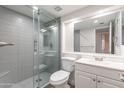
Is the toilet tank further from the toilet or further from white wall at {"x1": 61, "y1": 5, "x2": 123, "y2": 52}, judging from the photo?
white wall at {"x1": 61, "y1": 5, "x2": 123, "y2": 52}

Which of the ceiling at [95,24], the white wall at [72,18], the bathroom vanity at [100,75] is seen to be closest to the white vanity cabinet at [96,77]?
the bathroom vanity at [100,75]

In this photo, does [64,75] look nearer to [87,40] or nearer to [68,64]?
[68,64]

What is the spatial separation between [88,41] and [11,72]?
7.21 feet

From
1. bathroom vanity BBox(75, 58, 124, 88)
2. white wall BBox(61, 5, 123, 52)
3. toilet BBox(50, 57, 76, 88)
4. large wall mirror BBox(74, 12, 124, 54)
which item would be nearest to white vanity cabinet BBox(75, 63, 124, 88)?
bathroom vanity BBox(75, 58, 124, 88)

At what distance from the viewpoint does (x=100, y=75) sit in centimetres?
128

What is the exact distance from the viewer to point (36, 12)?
6.14ft

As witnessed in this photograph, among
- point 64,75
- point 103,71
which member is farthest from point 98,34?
point 64,75

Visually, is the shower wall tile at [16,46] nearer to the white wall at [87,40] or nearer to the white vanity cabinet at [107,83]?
the white wall at [87,40]

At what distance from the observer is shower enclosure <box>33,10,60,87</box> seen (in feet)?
6.52

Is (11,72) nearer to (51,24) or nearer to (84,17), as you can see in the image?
(51,24)

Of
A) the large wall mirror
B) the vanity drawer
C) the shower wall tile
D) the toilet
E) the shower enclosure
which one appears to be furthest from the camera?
the shower enclosure

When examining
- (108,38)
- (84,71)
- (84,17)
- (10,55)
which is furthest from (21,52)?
(108,38)

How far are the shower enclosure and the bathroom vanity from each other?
103cm

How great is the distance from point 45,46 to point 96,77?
60.3 inches
